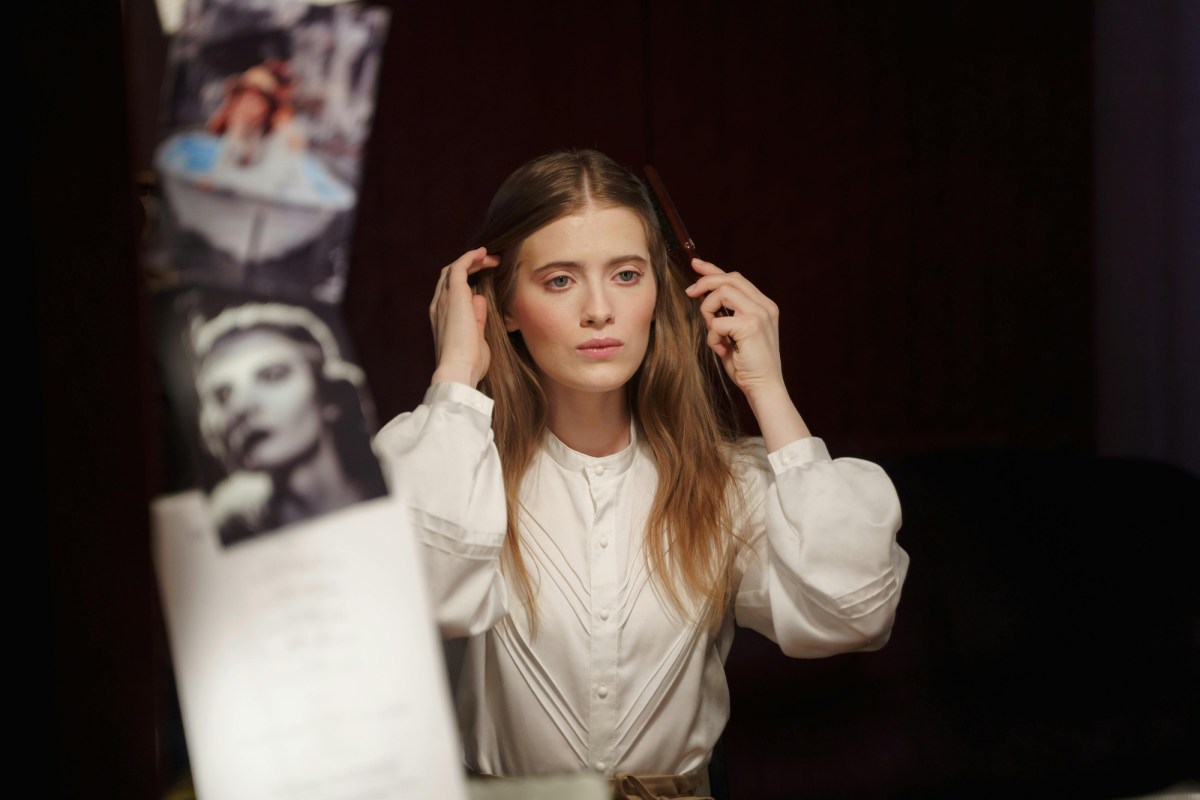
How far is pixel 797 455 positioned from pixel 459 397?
275 mm

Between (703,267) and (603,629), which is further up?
(703,267)

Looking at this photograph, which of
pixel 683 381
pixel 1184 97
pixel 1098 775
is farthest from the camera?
pixel 1098 775

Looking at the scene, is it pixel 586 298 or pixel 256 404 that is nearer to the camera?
pixel 256 404

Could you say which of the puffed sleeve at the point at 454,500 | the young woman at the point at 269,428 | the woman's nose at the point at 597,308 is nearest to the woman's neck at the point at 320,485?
the young woman at the point at 269,428

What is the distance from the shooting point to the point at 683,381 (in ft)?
3.20

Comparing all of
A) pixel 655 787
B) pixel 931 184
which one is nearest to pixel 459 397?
pixel 655 787

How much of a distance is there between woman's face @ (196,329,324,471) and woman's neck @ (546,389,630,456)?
0.46m

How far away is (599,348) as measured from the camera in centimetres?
86

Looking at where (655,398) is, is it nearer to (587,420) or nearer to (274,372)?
(587,420)

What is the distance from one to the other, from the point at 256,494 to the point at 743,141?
82 centimetres

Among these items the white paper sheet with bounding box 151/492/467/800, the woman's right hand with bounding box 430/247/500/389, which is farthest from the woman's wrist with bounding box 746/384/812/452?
A: the white paper sheet with bounding box 151/492/467/800

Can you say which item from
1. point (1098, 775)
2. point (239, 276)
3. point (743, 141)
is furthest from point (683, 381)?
point (1098, 775)

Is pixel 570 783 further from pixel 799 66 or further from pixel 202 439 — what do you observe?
pixel 799 66

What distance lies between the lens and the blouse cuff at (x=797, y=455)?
0.86 meters
